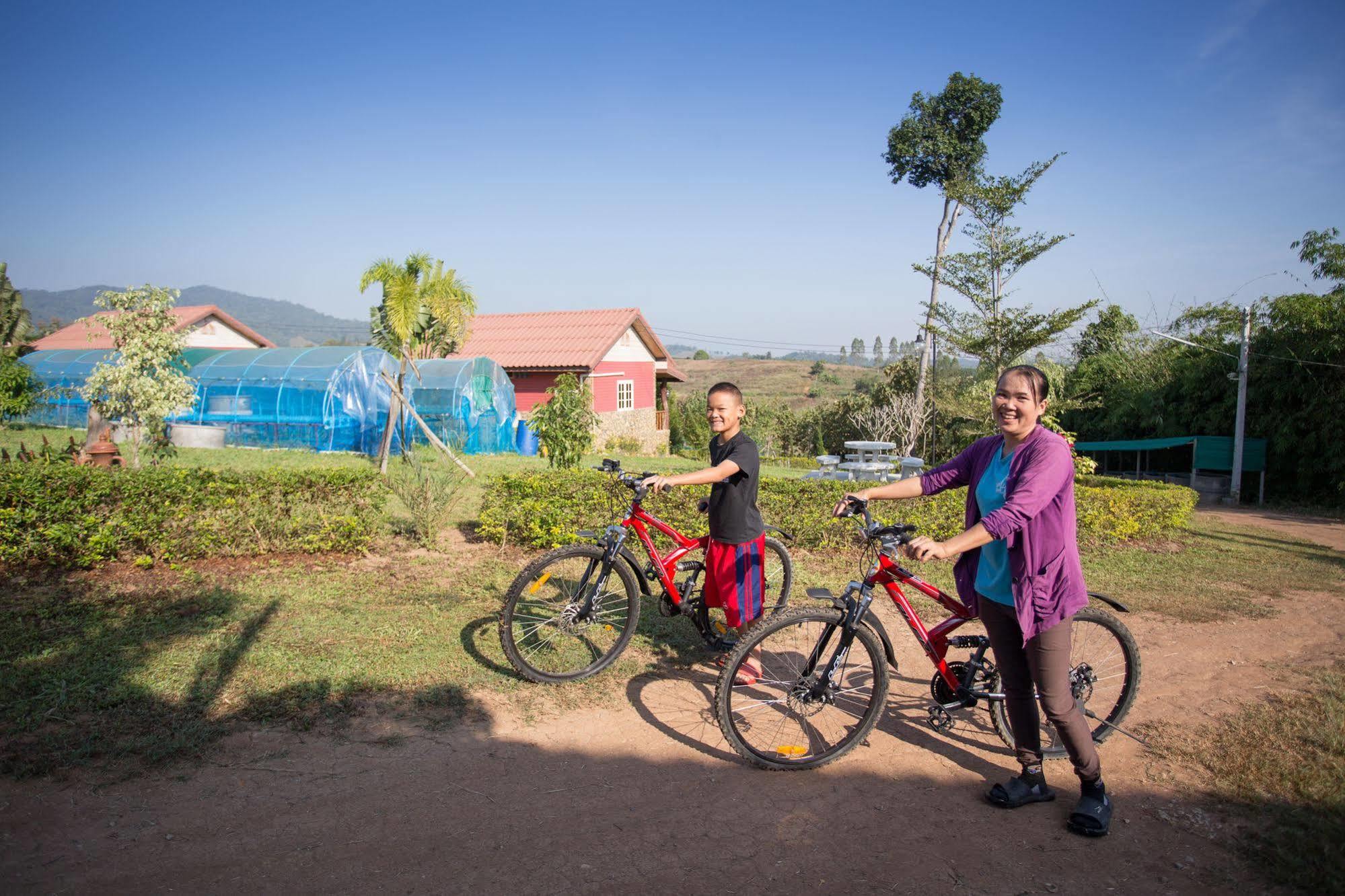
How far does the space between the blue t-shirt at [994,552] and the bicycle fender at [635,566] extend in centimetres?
194

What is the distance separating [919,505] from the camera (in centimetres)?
867

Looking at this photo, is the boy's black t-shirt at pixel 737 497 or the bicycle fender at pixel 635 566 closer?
the boy's black t-shirt at pixel 737 497

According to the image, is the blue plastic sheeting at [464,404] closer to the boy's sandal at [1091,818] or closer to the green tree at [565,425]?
the green tree at [565,425]

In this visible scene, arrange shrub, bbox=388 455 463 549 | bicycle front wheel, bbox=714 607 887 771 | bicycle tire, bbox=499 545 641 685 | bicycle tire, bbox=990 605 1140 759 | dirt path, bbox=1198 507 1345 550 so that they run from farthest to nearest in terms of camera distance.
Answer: dirt path, bbox=1198 507 1345 550, shrub, bbox=388 455 463 549, bicycle tire, bbox=499 545 641 685, bicycle tire, bbox=990 605 1140 759, bicycle front wheel, bbox=714 607 887 771

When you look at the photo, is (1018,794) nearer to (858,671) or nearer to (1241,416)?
(858,671)

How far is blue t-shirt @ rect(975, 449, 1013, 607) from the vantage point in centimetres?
327

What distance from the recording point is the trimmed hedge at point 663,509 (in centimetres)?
775

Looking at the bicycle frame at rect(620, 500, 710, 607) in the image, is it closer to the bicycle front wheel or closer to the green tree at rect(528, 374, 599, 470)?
the bicycle front wheel

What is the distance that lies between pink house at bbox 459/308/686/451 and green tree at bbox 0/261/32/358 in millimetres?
17038

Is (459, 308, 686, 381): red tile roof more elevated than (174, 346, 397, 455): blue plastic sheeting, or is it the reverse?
(459, 308, 686, 381): red tile roof

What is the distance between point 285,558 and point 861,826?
18.9 feet

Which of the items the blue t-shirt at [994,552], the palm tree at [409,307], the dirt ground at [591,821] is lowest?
the dirt ground at [591,821]

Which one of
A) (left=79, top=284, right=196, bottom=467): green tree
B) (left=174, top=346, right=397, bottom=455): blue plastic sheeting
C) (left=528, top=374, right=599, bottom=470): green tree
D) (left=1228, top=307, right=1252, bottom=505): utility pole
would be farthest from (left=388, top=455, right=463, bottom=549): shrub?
(left=1228, top=307, right=1252, bottom=505): utility pole

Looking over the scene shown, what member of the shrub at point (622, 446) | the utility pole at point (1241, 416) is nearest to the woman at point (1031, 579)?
the utility pole at point (1241, 416)
